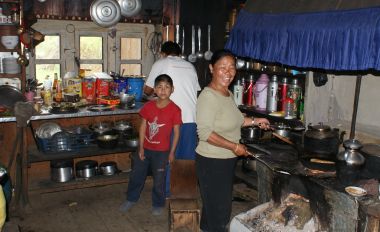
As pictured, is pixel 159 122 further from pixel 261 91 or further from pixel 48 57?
pixel 48 57

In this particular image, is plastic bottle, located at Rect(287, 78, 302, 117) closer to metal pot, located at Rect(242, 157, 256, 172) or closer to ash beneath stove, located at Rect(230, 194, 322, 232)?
metal pot, located at Rect(242, 157, 256, 172)

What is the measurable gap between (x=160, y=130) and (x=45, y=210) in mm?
1783

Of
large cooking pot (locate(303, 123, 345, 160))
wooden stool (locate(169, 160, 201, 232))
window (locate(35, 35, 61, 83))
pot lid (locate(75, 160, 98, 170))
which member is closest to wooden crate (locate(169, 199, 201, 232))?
wooden stool (locate(169, 160, 201, 232))

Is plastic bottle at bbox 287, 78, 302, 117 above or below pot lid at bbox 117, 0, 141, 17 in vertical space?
below

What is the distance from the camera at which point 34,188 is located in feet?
16.8

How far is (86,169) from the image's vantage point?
5516 millimetres

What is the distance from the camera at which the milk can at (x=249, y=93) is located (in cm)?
602

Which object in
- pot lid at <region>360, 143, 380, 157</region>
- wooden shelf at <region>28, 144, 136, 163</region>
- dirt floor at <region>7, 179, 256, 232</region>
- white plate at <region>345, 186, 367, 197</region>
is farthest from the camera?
wooden shelf at <region>28, 144, 136, 163</region>

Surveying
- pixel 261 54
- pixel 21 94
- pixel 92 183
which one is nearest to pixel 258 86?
pixel 261 54

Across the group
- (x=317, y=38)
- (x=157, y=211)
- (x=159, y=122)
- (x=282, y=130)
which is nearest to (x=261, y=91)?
(x=282, y=130)

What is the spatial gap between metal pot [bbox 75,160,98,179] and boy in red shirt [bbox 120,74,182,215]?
906 millimetres

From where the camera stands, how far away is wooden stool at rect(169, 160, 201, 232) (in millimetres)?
4207

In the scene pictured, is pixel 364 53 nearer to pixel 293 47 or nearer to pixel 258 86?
pixel 293 47

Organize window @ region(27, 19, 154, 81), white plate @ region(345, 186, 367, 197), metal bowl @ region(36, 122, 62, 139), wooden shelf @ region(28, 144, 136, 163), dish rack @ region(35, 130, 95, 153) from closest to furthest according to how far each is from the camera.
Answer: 1. white plate @ region(345, 186, 367, 197)
2. wooden shelf @ region(28, 144, 136, 163)
3. dish rack @ region(35, 130, 95, 153)
4. metal bowl @ region(36, 122, 62, 139)
5. window @ region(27, 19, 154, 81)
